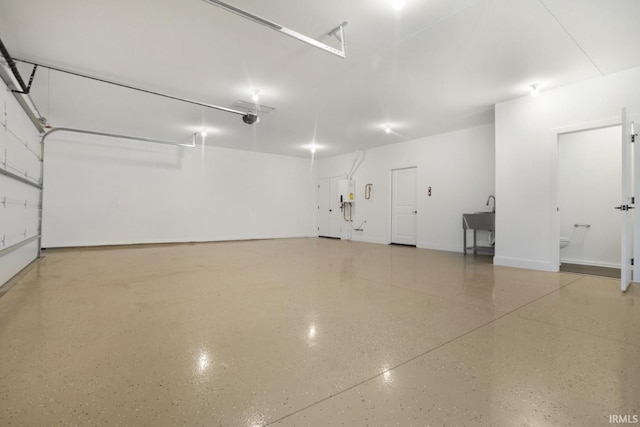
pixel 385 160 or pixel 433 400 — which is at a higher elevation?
pixel 385 160

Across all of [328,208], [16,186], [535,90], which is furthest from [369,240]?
[16,186]

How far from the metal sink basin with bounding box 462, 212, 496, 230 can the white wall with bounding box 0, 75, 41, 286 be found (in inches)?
273

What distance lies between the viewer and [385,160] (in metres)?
8.12

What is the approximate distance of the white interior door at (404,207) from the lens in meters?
7.51

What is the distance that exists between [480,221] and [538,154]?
1.63 metres

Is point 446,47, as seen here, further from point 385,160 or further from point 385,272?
point 385,160

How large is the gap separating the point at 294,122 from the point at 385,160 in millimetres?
3138

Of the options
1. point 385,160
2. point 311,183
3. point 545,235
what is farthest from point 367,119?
point 311,183

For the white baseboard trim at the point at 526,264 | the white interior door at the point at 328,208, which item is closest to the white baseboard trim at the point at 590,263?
the white baseboard trim at the point at 526,264

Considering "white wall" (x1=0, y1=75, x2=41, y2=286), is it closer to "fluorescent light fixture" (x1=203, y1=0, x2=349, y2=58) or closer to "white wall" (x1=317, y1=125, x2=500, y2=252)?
"fluorescent light fixture" (x1=203, y1=0, x2=349, y2=58)

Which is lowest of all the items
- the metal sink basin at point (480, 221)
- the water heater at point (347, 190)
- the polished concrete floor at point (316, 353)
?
the polished concrete floor at point (316, 353)

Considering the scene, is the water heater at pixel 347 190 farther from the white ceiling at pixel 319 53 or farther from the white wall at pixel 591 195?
the white wall at pixel 591 195

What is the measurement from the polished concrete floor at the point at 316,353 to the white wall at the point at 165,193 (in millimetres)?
4057

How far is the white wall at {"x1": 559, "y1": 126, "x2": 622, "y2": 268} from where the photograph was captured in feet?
15.4
